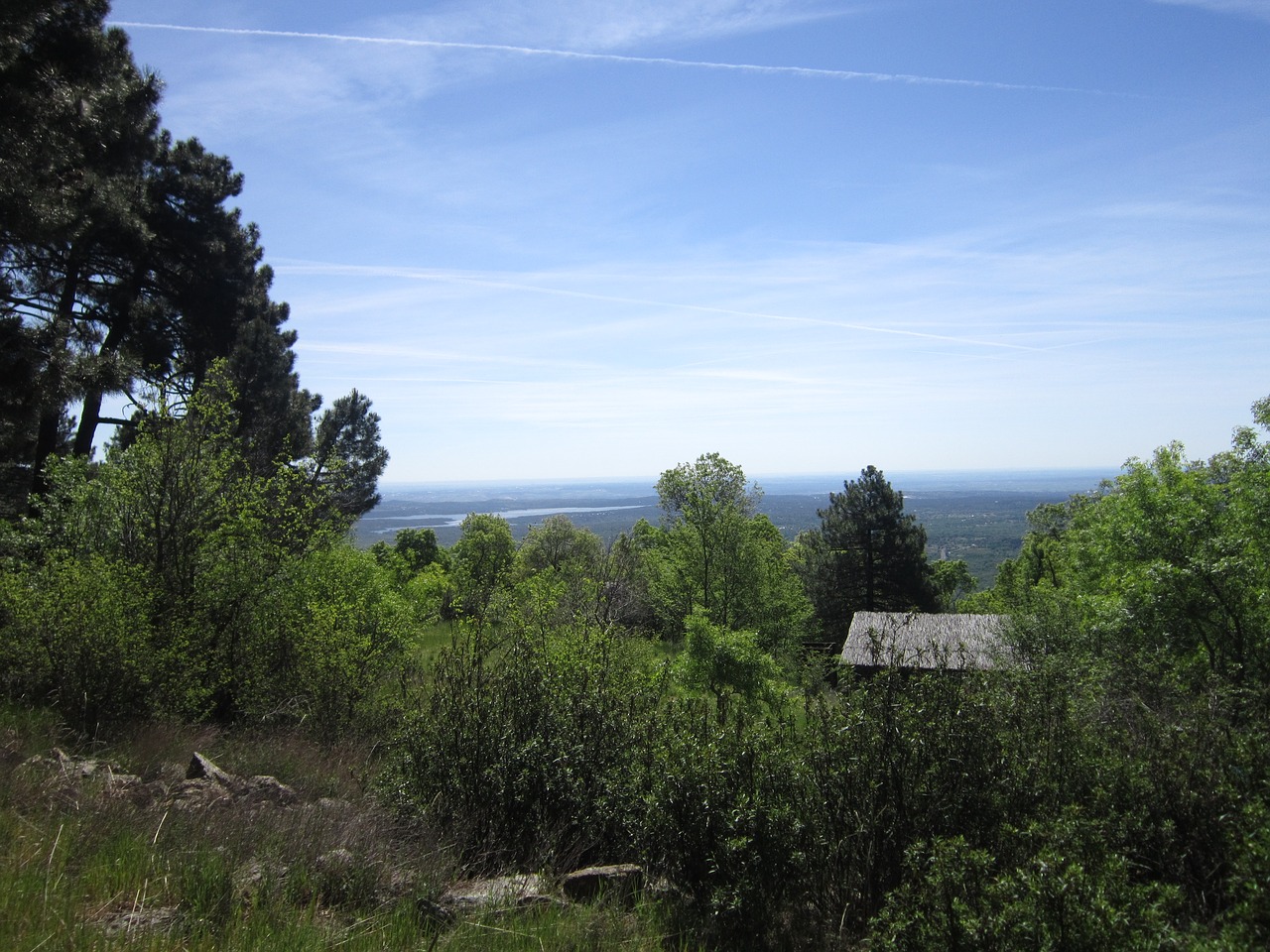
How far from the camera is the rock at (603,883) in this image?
5676 millimetres

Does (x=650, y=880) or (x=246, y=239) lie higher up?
(x=246, y=239)

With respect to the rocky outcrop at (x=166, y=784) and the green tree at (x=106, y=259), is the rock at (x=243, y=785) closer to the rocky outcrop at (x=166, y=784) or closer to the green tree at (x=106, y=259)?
the rocky outcrop at (x=166, y=784)

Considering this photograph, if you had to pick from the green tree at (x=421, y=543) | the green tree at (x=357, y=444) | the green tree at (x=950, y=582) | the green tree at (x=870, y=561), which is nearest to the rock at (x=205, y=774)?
the green tree at (x=357, y=444)

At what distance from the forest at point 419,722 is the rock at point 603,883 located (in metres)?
0.14

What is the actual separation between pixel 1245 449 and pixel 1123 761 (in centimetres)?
1796

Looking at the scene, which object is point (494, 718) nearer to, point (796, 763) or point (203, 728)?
point (796, 763)

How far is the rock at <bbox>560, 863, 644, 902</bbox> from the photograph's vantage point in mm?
5676

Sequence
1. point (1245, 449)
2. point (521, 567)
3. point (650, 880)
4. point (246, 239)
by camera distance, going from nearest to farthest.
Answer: point (650, 880)
point (1245, 449)
point (246, 239)
point (521, 567)

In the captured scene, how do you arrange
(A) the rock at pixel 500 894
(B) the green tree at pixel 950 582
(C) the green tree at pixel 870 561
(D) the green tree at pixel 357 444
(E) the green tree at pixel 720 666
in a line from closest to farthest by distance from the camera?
(A) the rock at pixel 500 894 → (E) the green tree at pixel 720 666 → (D) the green tree at pixel 357 444 → (C) the green tree at pixel 870 561 → (B) the green tree at pixel 950 582

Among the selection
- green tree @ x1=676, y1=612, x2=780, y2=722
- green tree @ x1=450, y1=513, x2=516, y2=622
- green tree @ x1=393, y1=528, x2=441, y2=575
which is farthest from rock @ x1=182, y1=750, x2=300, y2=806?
green tree @ x1=393, y1=528, x2=441, y2=575

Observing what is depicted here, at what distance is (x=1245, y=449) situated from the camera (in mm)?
18797

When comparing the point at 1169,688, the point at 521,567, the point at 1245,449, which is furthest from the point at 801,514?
the point at 1169,688

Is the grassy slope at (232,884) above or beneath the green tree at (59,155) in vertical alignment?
beneath

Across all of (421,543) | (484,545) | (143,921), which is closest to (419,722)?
(143,921)
